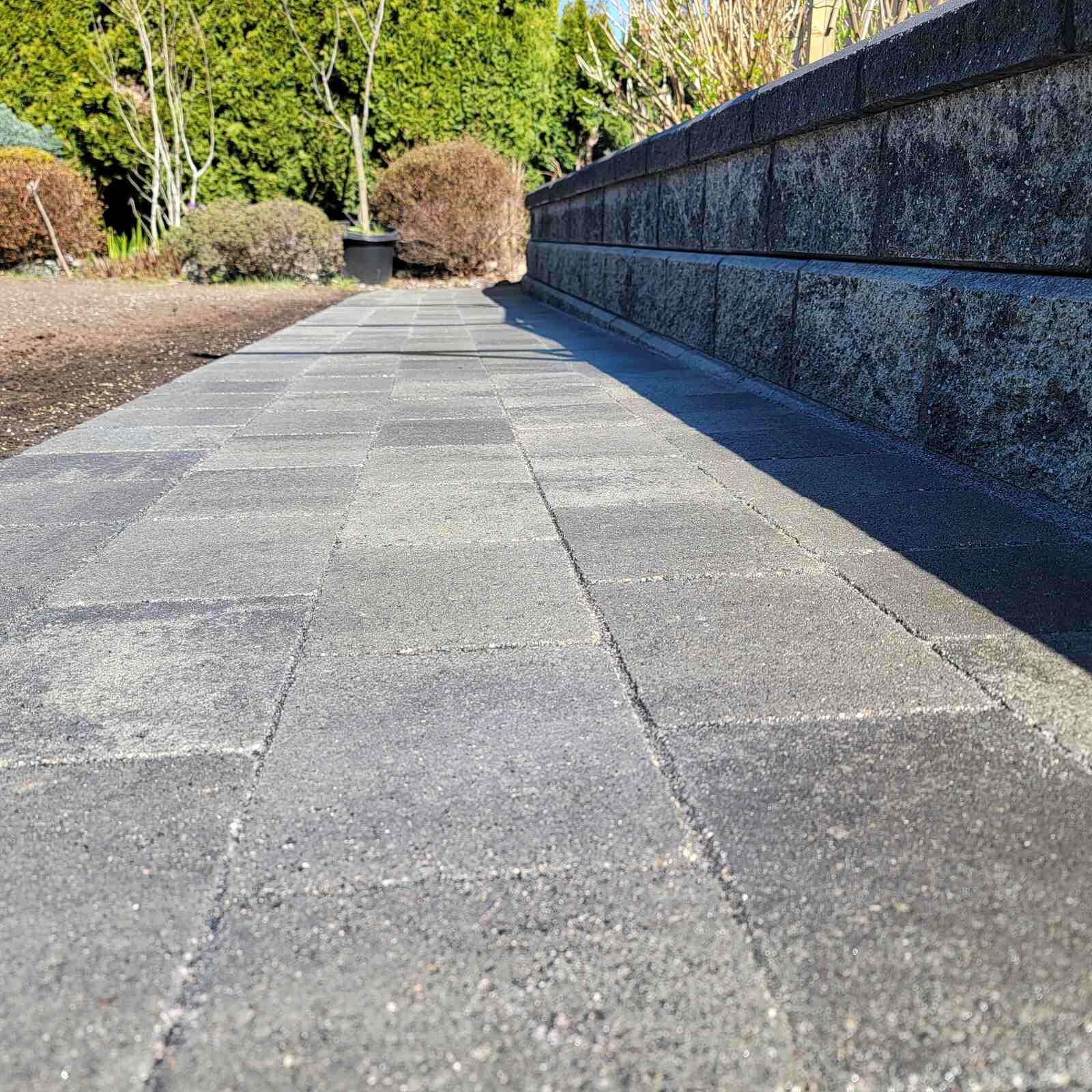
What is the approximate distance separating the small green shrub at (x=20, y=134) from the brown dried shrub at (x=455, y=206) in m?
5.85

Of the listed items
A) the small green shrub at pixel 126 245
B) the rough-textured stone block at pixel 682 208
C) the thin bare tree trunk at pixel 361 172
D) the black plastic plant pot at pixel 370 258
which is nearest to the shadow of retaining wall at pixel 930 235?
the rough-textured stone block at pixel 682 208

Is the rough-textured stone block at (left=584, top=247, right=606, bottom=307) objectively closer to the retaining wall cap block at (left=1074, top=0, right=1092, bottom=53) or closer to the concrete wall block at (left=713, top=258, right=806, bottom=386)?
the concrete wall block at (left=713, top=258, right=806, bottom=386)

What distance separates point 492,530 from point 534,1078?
2.17 m

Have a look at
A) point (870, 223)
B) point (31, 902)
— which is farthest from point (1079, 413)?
point (31, 902)

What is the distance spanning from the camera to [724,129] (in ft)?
19.3

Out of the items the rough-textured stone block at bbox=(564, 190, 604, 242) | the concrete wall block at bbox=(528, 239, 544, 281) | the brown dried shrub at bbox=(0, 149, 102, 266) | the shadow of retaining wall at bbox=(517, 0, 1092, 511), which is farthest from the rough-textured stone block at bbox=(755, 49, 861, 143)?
the brown dried shrub at bbox=(0, 149, 102, 266)

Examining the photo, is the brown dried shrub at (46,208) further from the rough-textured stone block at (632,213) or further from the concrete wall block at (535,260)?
the rough-textured stone block at (632,213)

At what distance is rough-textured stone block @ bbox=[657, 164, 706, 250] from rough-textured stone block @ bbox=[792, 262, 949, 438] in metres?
1.96

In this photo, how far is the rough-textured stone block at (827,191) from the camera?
4367 mm

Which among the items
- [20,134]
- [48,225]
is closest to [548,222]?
[48,225]

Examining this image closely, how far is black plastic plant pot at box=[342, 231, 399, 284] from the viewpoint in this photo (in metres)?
16.9

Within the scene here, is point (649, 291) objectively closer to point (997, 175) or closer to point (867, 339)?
point (867, 339)

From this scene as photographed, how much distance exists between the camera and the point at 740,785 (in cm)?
169

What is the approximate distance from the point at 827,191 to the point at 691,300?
6.38ft
